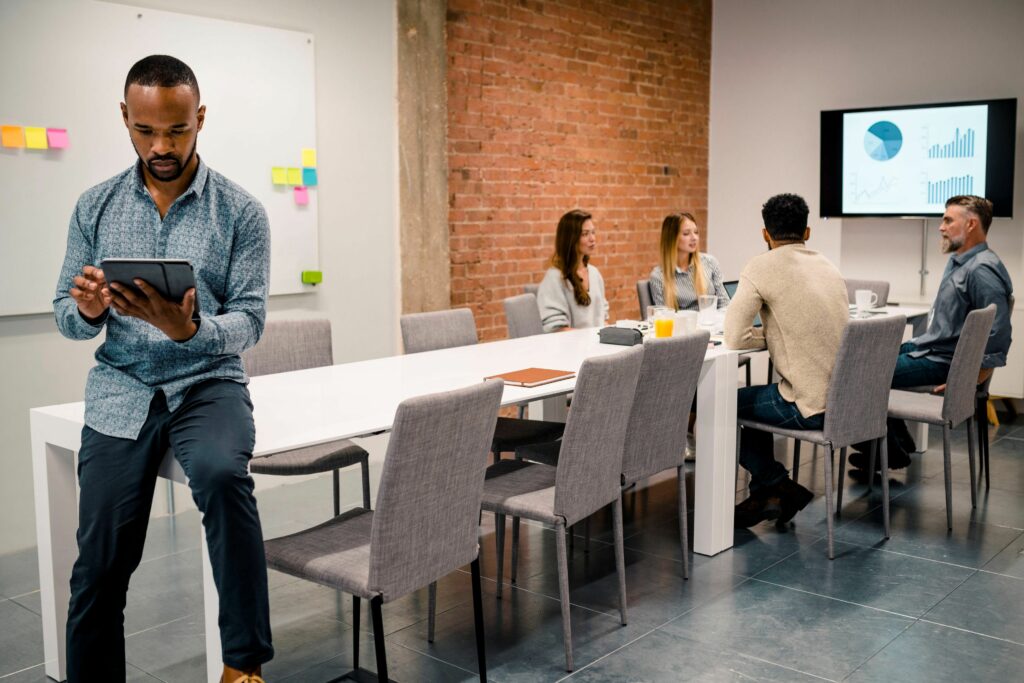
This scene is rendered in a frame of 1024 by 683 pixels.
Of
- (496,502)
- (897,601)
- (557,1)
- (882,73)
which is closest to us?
(496,502)

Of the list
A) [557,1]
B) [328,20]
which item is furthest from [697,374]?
[557,1]

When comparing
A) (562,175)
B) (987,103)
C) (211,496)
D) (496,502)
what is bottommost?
(496,502)

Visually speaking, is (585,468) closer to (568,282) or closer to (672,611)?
(672,611)

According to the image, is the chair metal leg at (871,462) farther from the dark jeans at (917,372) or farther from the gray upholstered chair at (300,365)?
the gray upholstered chair at (300,365)

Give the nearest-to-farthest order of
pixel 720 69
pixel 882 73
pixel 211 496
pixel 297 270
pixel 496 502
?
pixel 211 496 < pixel 496 502 < pixel 297 270 < pixel 882 73 < pixel 720 69

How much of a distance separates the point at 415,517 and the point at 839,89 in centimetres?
572

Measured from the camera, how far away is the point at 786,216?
12.5 ft

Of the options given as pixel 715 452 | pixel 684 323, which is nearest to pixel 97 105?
pixel 684 323

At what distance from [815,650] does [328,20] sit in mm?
3557

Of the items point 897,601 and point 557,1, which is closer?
point 897,601

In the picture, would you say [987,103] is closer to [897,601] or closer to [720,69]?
[720,69]

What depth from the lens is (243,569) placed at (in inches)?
85.6

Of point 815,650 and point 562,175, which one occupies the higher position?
point 562,175

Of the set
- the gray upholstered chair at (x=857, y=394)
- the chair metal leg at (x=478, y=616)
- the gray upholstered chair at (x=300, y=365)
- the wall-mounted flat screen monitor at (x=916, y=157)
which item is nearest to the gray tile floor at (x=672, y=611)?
the chair metal leg at (x=478, y=616)
